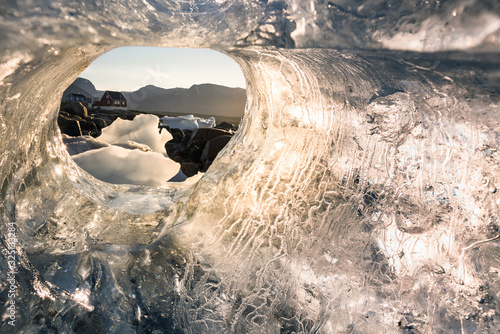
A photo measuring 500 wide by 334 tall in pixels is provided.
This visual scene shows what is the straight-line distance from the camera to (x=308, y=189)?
1.61 meters

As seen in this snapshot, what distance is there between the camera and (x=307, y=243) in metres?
1.53

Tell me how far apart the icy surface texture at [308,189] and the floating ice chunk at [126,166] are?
1579mm

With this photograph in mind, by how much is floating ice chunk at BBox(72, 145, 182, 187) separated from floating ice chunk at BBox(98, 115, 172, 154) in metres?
1.67

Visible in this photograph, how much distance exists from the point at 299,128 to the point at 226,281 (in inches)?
31.5

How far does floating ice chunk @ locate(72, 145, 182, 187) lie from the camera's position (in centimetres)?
330

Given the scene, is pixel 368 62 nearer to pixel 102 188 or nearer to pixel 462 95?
pixel 462 95

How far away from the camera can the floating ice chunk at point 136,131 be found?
5324mm

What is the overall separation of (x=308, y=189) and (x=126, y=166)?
2426mm

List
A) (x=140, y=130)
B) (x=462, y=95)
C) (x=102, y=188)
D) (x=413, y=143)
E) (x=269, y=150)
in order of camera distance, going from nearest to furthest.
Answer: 1. (x=462, y=95)
2. (x=413, y=143)
3. (x=269, y=150)
4. (x=102, y=188)
5. (x=140, y=130)

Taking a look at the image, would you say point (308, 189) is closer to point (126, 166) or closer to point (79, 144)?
point (126, 166)

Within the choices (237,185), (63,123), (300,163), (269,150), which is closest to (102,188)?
(237,185)

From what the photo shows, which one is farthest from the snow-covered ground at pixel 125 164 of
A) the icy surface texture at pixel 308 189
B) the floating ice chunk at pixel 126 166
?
the icy surface texture at pixel 308 189

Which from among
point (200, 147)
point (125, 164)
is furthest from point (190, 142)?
point (125, 164)

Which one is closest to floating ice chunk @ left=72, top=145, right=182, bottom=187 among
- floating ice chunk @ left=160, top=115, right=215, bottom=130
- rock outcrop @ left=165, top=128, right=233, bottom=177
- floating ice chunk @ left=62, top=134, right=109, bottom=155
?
floating ice chunk @ left=62, top=134, right=109, bottom=155
